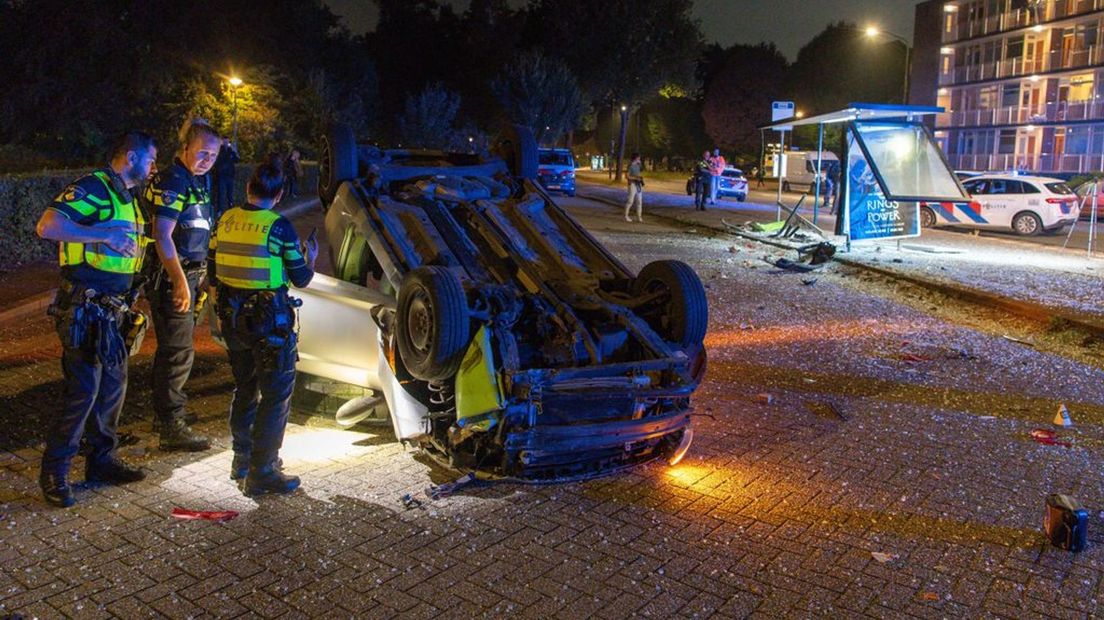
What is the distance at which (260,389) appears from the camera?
494 centimetres

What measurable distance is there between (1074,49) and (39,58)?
4719 centimetres

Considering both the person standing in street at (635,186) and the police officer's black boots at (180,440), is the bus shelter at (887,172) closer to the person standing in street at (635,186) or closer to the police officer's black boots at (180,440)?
the person standing in street at (635,186)

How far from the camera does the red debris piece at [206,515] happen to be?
458cm

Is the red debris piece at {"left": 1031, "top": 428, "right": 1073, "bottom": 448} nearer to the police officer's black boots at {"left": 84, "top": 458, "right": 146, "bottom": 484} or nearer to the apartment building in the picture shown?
the police officer's black boots at {"left": 84, "top": 458, "right": 146, "bottom": 484}

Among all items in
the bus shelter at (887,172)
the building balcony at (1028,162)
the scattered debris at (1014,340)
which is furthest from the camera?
the building balcony at (1028,162)

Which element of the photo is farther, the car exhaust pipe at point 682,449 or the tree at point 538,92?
the tree at point 538,92

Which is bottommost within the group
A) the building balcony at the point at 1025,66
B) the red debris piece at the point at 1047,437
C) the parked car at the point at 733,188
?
the red debris piece at the point at 1047,437

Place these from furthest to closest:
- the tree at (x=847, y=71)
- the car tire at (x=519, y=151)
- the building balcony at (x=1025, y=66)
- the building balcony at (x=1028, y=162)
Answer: the tree at (x=847, y=71), the building balcony at (x=1025, y=66), the building balcony at (x=1028, y=162), the car tire at (x=519, y=151)

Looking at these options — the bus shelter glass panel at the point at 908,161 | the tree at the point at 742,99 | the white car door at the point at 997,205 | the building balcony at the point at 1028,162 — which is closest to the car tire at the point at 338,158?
the bus shelter glass panel at the point at 908,161

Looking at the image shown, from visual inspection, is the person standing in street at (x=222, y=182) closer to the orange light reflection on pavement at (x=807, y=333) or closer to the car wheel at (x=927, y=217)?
the orange light reflection on pavement at (x=807, y=333)

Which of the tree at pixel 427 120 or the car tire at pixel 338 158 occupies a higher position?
the tree at pixel 427 120

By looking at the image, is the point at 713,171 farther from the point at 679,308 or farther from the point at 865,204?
the point at 679,308

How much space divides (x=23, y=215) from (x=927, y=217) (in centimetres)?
1917

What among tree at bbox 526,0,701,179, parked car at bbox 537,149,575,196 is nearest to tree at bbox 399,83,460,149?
parked car at bbox 537,149,575,196
